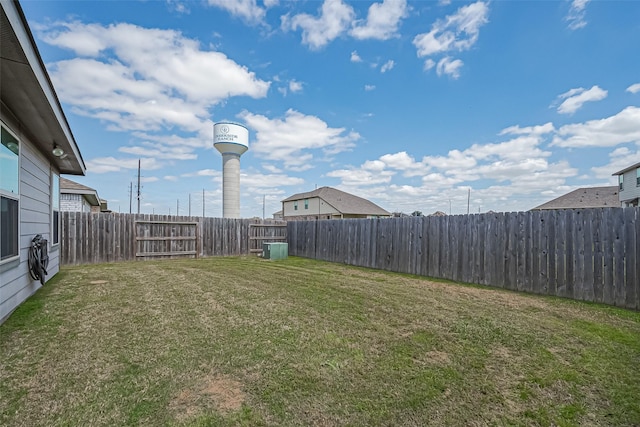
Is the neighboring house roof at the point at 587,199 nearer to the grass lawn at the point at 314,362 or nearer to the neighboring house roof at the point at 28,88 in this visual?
the grass lawn at the point at 314,362

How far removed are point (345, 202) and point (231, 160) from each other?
1114 centimetres

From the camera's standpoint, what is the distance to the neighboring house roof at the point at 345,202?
27.0m

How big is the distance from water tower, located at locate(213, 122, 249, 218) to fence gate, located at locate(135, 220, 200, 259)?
1071 centimetres

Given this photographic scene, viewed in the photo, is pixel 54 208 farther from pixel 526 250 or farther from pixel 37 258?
pixel 526 250

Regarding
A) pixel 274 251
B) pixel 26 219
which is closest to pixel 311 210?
pixel 274 251

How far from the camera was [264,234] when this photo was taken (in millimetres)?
13406

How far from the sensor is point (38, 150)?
5219mm

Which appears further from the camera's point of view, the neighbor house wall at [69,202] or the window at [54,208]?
the neighbor house wall at [69,202]

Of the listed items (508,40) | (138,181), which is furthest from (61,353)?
(138,181)

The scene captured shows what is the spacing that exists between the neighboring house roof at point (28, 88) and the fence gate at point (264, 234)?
8068mm

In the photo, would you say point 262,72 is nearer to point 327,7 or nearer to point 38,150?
point 327,7

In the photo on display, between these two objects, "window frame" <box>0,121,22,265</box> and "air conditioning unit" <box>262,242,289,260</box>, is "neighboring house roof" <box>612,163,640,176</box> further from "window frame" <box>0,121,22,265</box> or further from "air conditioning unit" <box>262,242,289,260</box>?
"window frame" <box>0,121,22,265</box>

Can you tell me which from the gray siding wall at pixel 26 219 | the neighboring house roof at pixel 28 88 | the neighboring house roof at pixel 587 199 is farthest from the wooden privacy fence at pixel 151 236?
the neighboring house roof at pixel 587 199

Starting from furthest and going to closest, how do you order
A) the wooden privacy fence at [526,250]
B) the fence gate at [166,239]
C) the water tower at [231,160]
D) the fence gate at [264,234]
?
the water tower at [231,160] < the fence gate at [264,234] < the fence gate at [166,239] < the wooden privacy fence at [526,250]
